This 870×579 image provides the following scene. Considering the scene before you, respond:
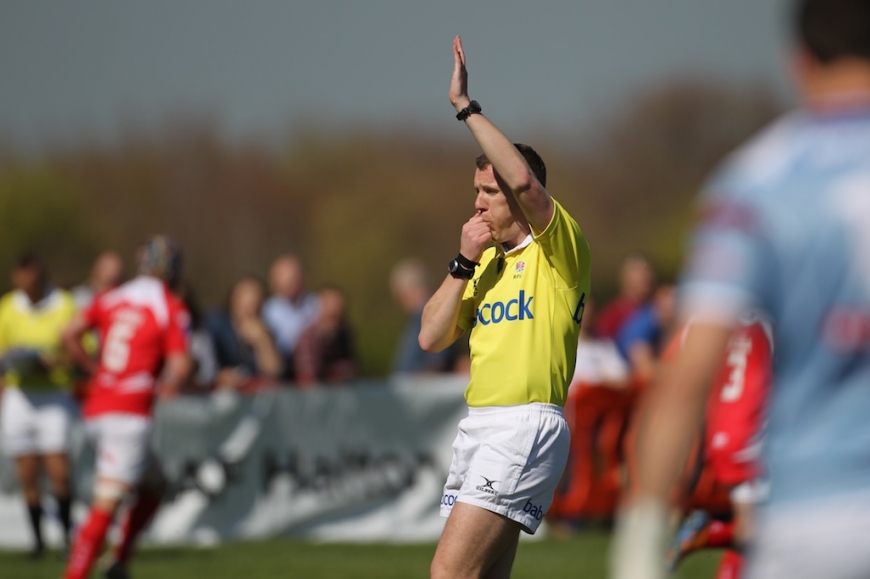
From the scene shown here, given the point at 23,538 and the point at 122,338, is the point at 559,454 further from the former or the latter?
the point at 23,538

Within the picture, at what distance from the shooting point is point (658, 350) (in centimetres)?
1326

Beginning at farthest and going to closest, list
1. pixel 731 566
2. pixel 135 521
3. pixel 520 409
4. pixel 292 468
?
pixel 292 468, pixel 135 521, pixel 731 566, pixel 520 409

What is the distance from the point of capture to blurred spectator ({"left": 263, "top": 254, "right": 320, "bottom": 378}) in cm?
1359

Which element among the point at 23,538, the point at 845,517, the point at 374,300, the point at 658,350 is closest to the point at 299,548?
the point at 23,538

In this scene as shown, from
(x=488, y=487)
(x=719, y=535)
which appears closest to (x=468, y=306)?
(x=488, y=487)

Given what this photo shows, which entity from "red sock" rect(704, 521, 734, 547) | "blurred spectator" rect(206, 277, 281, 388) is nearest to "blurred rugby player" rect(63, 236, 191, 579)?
"blurred spectator" rect(206, 277, 281, 388)

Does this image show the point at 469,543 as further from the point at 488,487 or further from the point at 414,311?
the point at 414,311

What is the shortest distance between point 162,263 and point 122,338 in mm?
606

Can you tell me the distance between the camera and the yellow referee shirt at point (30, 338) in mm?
11430

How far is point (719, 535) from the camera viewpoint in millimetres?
7164

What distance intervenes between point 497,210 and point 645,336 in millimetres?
8157

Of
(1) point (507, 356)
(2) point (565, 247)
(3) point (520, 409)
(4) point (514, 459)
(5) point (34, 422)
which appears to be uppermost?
(2) point (565, 247)

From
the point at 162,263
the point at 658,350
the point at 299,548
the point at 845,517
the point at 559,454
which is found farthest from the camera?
the point at 658,350

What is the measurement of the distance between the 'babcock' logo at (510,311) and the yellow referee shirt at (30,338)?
23.3ft
